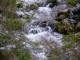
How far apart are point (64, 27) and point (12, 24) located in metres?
4.59

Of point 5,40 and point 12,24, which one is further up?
point 12,24

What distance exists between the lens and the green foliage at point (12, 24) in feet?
12.1

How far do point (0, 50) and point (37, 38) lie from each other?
3211 mm

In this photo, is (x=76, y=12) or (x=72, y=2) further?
(x=72, y=2)

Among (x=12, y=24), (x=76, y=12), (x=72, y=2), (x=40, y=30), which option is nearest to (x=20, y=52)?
(x=12, y=24)

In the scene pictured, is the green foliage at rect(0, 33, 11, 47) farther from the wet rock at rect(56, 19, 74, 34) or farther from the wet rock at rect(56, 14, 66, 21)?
the wet rock at rect(56, 14, 66, 21)

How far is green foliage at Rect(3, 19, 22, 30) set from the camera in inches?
145

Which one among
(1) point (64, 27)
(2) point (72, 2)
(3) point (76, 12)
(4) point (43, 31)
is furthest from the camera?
(2) point (72, 2)

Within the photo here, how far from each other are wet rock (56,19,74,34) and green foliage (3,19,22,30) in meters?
4.17

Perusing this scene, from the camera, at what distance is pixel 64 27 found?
26.6 feet

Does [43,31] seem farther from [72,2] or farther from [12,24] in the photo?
[12,24]

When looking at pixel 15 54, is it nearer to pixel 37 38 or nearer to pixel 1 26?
pixel 1 26

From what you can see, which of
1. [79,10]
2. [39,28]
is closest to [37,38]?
[39,28]

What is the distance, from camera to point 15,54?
359 centimetres
